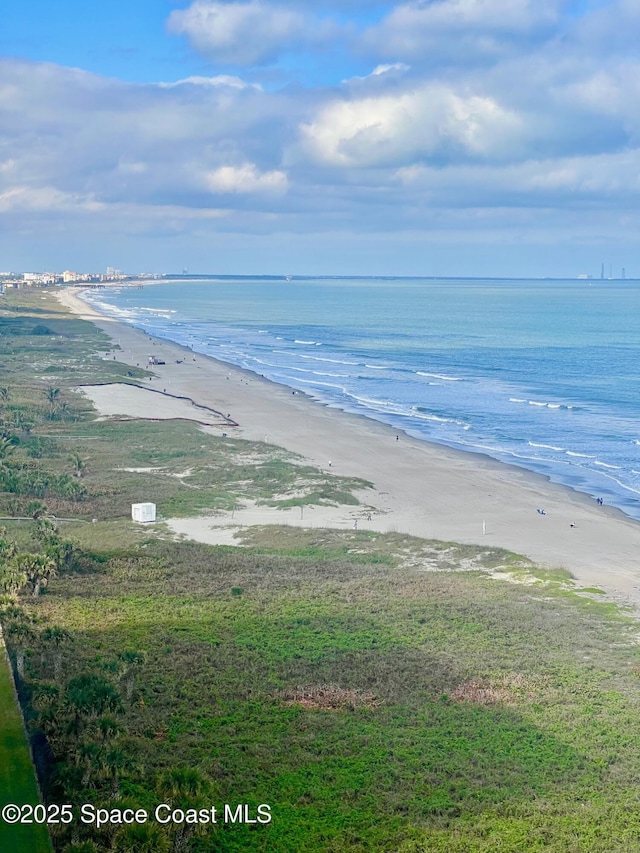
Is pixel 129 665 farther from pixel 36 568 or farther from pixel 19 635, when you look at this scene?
pixel 36 568

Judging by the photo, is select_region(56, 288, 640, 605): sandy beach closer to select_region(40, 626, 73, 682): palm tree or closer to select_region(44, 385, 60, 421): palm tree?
select_region(44, 385, 60, 421): palm tree

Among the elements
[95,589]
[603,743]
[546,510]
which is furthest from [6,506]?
[603,743]

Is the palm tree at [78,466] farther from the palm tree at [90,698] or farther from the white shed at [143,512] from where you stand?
the palm tree at [90,698]

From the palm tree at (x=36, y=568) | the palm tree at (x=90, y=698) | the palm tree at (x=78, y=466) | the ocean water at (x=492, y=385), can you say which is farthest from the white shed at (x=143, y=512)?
the ocean water at (x=492, y=385)

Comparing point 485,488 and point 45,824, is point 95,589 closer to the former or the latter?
point 45,824

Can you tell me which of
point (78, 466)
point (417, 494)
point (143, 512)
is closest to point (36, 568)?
point (143, 512)

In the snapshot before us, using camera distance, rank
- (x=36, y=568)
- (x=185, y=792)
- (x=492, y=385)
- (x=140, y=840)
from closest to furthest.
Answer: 1. (x=140, y=840)
2. (x=185, y=792)
3. (x=36, y=568)
4. (x=492, y=385)
